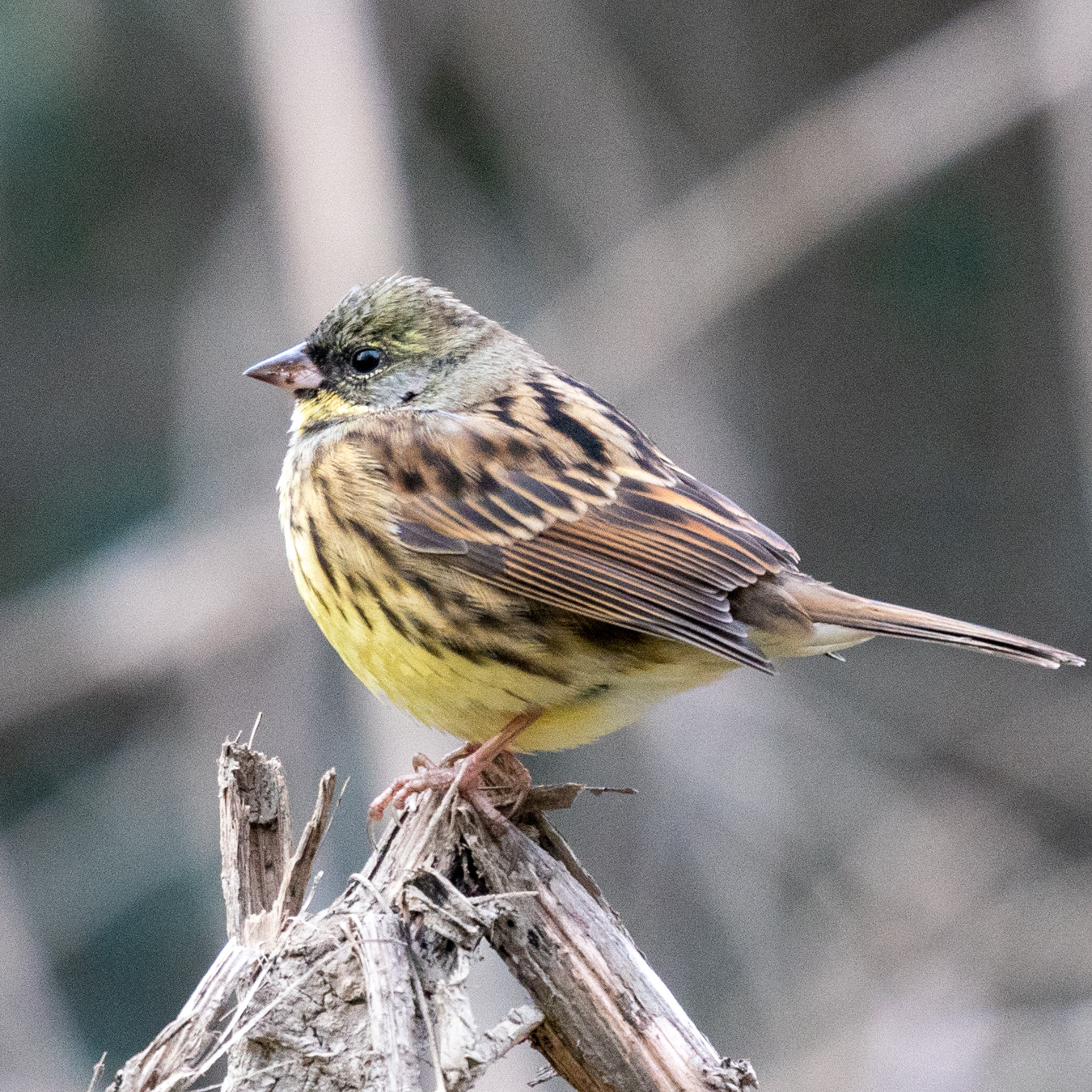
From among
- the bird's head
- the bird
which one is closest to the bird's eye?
the bird's head

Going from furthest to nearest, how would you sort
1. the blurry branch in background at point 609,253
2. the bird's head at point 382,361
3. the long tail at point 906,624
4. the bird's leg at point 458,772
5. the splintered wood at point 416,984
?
the blurry branch in background at point 609,253 < the bird's head at point 382,361 < the long tail at point 906,624 < the bird's leg at point 458,772 < the splintered wood at point 416,984

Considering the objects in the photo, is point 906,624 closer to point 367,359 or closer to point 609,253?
point 367,359

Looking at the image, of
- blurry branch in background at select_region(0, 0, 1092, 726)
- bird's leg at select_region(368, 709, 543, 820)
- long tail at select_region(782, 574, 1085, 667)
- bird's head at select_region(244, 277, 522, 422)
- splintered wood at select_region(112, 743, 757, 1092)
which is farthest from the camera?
blurry branch in background at select_region(0, 0, 1092, 726)

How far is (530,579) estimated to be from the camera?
343 cm

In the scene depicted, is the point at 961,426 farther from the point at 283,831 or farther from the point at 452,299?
the point at 283,831

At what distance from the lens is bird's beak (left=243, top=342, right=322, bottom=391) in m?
3.94

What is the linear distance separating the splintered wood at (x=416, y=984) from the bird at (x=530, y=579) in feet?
1.45

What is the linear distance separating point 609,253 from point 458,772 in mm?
4670

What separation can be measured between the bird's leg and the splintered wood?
6.6 inches

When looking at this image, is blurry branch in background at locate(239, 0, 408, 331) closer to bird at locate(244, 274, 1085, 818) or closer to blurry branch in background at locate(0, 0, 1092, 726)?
blurry branch in background at locate(0, 0, 1092, 726)

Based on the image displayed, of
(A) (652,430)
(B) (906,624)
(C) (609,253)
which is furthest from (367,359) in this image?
(C) (609,253)

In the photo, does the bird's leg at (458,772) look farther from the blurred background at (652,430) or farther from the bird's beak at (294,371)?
the blurred background at (652,430)

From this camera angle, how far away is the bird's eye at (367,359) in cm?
393

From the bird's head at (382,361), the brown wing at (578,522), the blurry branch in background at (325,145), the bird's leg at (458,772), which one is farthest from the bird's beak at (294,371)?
the blurry branch in background at (325,145)
